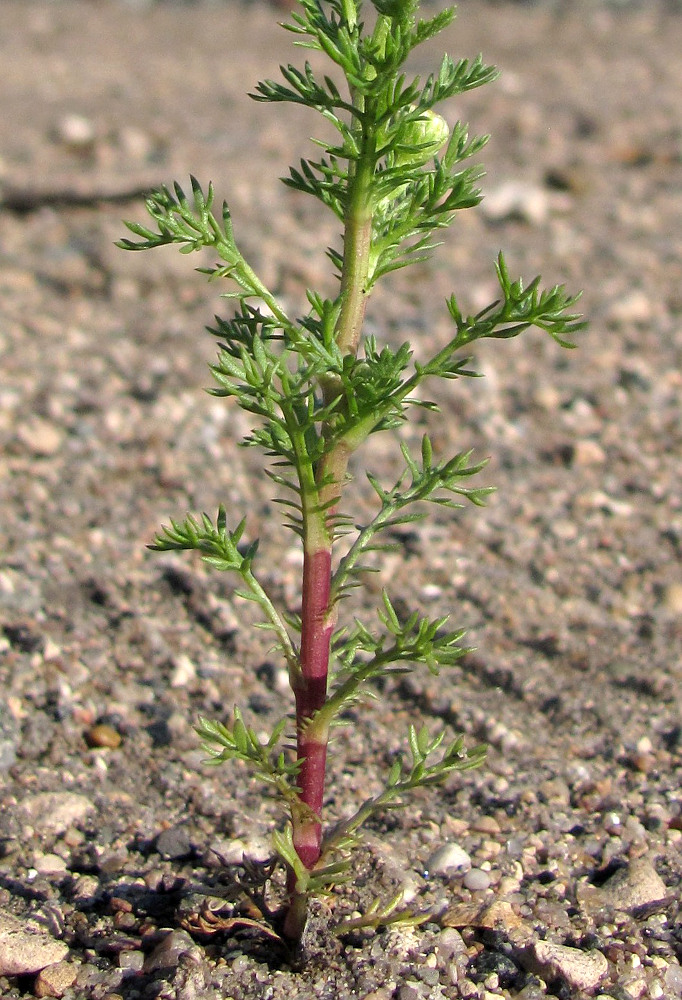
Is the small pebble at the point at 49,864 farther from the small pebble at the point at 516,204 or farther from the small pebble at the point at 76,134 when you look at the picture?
the small pebble at the point at 76,134

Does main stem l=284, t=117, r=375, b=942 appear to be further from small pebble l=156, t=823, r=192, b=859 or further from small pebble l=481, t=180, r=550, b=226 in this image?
small pebble l=481, t=180, r=550, b=226

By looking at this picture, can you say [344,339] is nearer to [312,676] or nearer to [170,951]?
[312,676]

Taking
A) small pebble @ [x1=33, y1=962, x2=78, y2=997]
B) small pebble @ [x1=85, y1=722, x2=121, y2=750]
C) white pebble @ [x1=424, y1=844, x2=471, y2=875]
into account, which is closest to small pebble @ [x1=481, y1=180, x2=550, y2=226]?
small pebble @ [x1=85, y1=722, x2=121, y2=750]

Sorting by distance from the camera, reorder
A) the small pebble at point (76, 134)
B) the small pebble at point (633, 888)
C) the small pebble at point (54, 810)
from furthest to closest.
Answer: the small pebble at point (76, 134), the small pebble at point (54, 810), the small pebble at point (633, 888)

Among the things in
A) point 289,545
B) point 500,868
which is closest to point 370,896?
point 500,868

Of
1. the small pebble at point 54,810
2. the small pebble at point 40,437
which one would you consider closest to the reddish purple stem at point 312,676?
the small pebble at point 54,810

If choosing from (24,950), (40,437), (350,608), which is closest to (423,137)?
(24,950)
